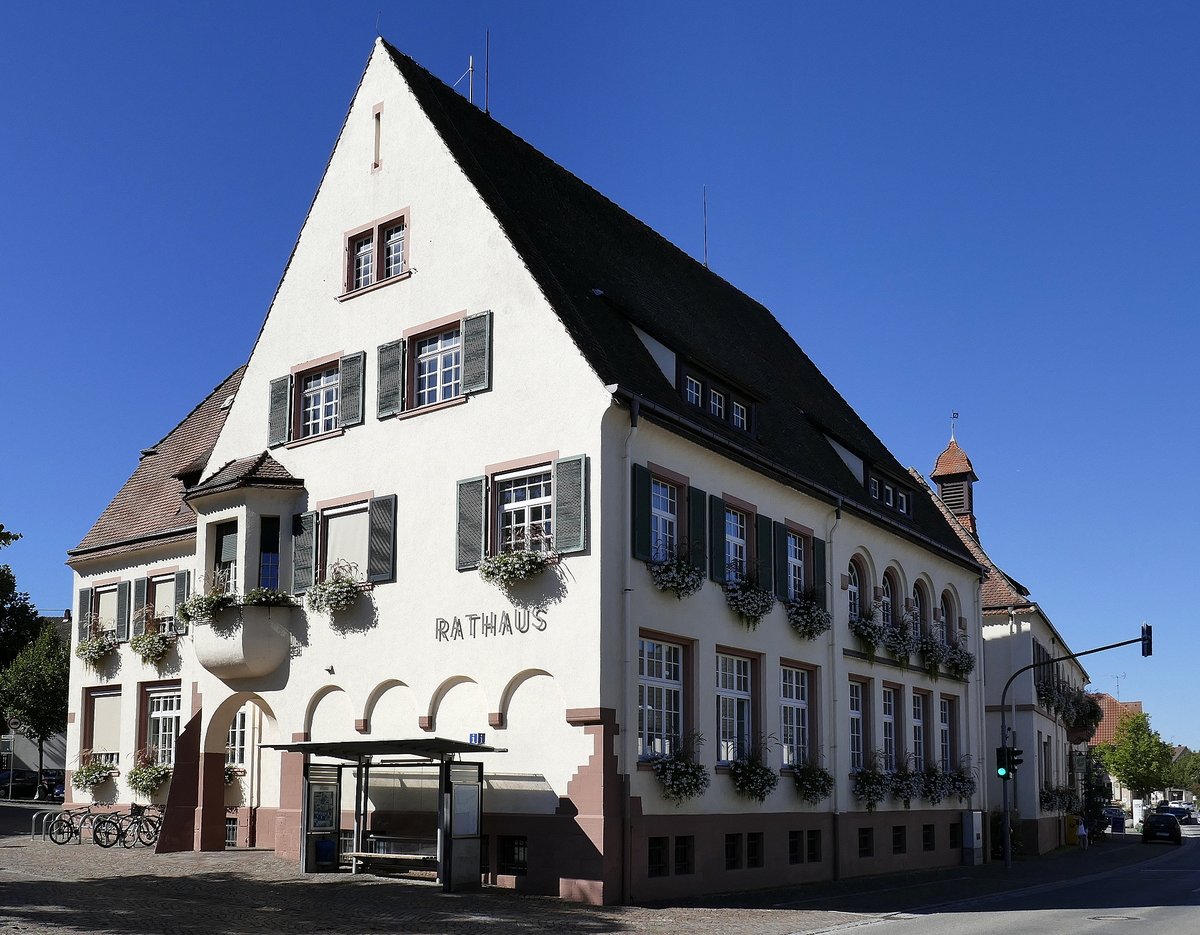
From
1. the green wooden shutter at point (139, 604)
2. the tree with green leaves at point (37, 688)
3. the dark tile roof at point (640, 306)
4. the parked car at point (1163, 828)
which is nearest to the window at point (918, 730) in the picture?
the dark tile roof at point (640, 306)

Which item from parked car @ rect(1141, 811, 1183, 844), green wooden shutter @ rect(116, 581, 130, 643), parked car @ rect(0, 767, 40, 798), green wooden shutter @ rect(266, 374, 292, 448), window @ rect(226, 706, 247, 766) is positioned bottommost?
parked car @ rect(1141, 811, 1183, 844)

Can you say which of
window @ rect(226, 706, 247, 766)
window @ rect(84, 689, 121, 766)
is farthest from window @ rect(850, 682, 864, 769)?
window @ rect(84, 689, 121, 766)

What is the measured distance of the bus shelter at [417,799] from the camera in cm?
2156

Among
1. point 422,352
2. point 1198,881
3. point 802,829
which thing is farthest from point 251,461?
point 1198,881

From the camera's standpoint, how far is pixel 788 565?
1113 inches

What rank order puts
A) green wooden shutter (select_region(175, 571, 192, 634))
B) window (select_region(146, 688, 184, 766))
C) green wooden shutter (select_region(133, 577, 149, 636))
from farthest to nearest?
green wooden shutter (select_region(133, 577, 149, 636)) → window (select_region(146, 688, 184, 766)) → green wooden shutter (select_region(175, 571, 192, 634))

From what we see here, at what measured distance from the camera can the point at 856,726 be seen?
101 feet

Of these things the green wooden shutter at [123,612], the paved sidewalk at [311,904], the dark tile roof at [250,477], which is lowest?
the paved sidewalk at [311,904]

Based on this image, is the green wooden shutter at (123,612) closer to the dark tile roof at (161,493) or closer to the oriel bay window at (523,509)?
the dark tile roof at (161,493)

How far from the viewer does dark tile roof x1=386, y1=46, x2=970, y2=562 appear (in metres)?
24.7

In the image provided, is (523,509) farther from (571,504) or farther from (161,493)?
(161,493)

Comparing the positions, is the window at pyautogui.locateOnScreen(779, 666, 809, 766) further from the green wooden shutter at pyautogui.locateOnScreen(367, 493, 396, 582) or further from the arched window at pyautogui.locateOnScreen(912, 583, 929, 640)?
the green wooden shutter at pyautogui.locateOnScreen(367, 493, 396, 582)

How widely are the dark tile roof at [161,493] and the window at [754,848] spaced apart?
1493cm

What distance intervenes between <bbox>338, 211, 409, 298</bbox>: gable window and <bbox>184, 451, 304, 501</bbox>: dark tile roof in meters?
3.67
